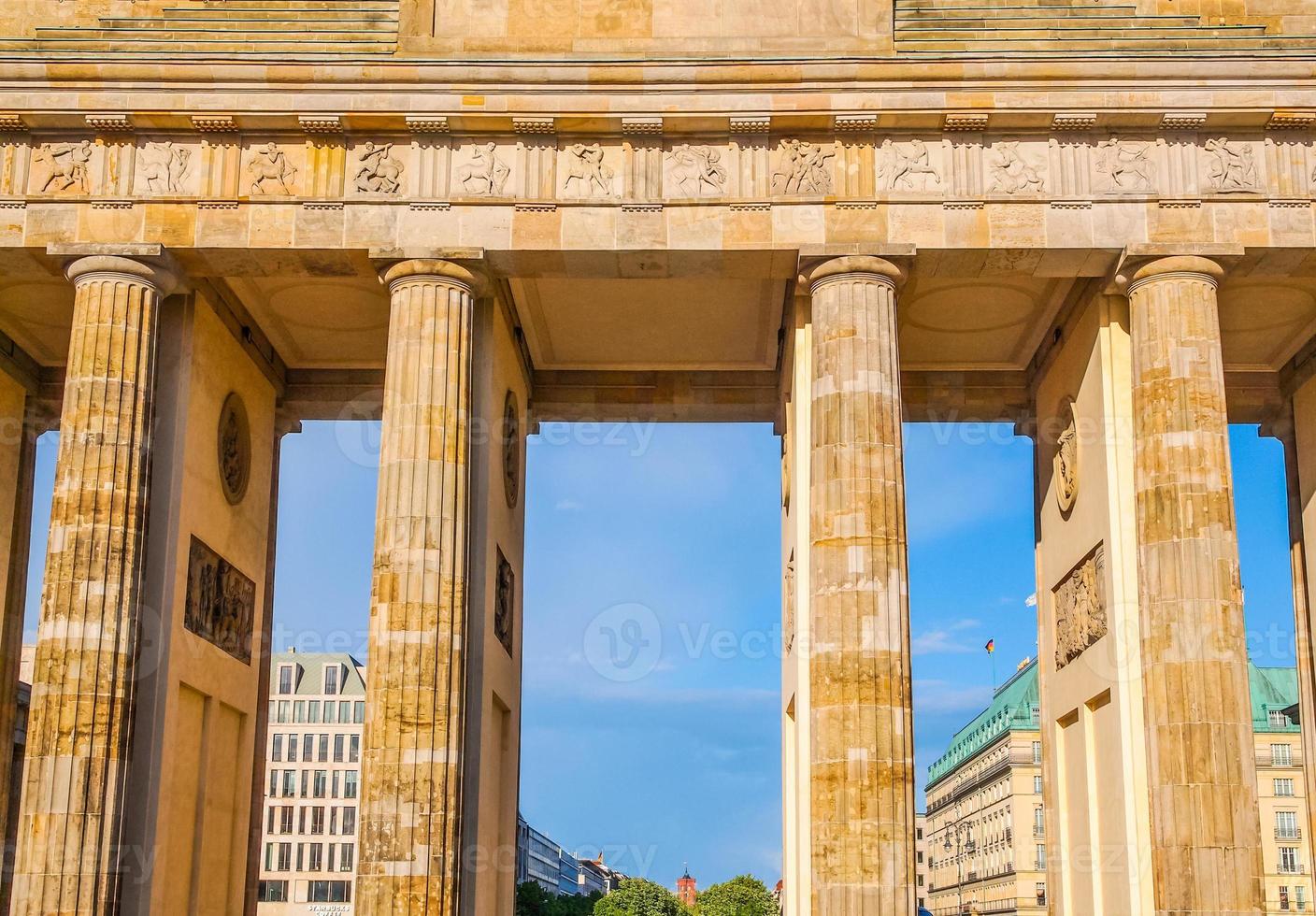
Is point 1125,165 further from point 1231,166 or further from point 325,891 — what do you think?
point 325,891

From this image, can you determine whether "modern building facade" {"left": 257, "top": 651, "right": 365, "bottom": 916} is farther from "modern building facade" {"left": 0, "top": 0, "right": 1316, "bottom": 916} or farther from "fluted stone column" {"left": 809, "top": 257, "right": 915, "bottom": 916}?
"fluted stone column" {"left": 809, "top": 257, "right": 915, "bottom": 916}

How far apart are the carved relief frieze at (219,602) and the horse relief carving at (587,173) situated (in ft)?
27.9

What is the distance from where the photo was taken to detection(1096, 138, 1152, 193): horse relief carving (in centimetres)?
2370

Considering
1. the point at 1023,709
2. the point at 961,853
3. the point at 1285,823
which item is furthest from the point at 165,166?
the point at 961,853

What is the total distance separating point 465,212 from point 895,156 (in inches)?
265

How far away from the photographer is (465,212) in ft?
78.2

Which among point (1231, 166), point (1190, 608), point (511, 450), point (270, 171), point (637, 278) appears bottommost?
point (1190, 608)

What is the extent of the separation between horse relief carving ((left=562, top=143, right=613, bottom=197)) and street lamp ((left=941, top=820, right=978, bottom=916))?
313 ft

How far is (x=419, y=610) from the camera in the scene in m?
22.1

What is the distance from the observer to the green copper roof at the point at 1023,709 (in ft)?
250

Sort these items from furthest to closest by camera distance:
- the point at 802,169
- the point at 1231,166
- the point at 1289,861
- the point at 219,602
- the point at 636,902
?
the point at 636,902 → the point at 1289,861 → the point at 219,602 → the point at 802,169 → the point at 1231,166

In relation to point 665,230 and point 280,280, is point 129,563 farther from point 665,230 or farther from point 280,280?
point 665,230

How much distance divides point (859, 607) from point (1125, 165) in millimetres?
8115

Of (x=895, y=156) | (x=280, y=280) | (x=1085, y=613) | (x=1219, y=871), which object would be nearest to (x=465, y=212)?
(x=280, y=280)
